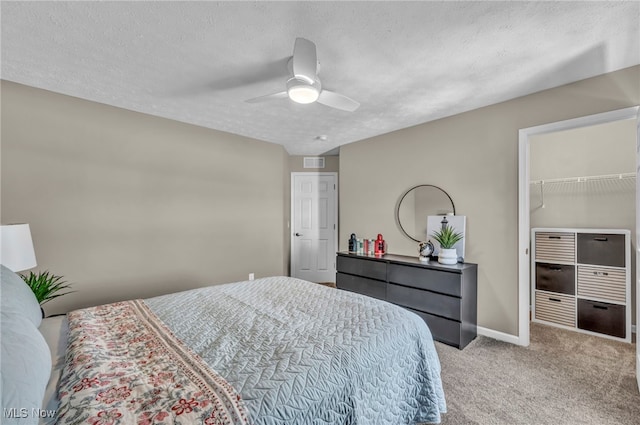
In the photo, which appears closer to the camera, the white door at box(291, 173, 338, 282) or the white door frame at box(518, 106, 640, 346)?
the white door frame at box(518, 106, 640, 346)

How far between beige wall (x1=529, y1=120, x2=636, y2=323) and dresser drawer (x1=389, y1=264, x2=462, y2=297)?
66.6 inches

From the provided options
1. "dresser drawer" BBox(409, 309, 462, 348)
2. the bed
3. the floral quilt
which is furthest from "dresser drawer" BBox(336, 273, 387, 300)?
the floral quilt

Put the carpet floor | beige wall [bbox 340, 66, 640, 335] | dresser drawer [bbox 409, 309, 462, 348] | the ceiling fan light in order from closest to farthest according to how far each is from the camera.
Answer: the carpet floor → the ceiling fan light → beige wall [bbox 340, 66, 640, 335] → dresser drawer [bbox 409, 309, 462, 348]

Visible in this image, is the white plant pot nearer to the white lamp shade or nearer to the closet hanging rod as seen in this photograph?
the closet hanging rod

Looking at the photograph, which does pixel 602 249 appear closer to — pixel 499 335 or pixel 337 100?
pixel 499 335

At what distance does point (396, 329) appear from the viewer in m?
1.52

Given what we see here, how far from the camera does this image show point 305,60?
1795mm

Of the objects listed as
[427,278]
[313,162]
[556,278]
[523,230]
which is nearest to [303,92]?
[427,278]

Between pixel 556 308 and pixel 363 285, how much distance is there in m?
2.13

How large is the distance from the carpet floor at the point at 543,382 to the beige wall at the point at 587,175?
2.84 feet

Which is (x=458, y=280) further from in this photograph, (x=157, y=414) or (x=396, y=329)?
(x=157, y=414)

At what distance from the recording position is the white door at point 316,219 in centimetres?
503

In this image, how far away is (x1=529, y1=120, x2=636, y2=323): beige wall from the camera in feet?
9.50

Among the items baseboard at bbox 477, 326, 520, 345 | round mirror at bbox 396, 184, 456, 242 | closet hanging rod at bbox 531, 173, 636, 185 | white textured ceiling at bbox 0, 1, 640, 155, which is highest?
white textured ceiling at bbox 0, 1, 640, 155
